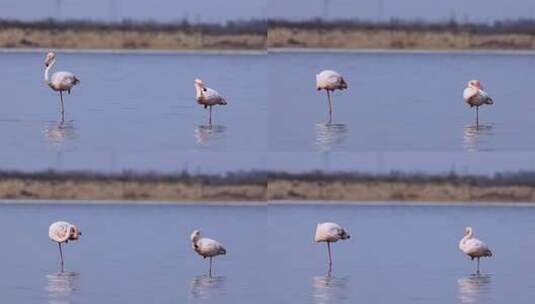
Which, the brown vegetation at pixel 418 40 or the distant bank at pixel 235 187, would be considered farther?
the brown vegetation at pixel 418 40

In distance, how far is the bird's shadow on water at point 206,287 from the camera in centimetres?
713

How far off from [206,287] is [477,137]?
1067 mm

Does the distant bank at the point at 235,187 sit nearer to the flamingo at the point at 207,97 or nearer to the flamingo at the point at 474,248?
the flamingo at the point at 207,97

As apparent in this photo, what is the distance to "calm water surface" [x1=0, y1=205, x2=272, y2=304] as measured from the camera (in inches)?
280

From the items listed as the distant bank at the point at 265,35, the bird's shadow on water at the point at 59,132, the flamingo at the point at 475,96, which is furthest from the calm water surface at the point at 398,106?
the bird's shadow on water at the point at 59,132

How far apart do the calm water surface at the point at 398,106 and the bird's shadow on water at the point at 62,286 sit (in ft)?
2.73

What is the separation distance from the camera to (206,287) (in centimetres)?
725

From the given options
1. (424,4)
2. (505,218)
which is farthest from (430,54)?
(505,218)

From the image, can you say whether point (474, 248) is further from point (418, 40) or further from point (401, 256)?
point (418, 40)

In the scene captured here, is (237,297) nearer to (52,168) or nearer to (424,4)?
(52,168)

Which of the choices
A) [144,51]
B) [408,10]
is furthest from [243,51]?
[408,10]

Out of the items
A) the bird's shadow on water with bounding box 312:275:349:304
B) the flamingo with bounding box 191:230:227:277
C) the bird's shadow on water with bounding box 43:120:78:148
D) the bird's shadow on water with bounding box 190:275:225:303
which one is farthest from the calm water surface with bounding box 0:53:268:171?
the bird's shadow on water with bounding box 312:275:349:304

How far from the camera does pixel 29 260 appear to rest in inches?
296

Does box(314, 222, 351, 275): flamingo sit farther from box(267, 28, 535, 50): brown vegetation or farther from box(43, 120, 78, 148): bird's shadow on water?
box(267, 28, 535, 50): brown vegetation
